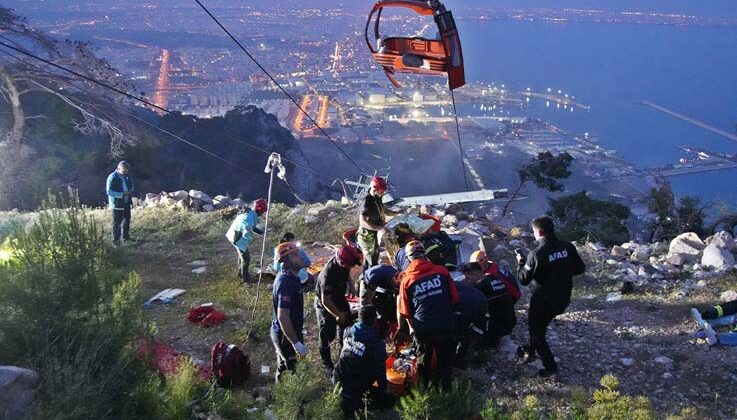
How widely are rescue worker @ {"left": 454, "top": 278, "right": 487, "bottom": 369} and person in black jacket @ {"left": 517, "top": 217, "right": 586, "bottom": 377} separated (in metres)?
0.57

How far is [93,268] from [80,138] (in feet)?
86.5

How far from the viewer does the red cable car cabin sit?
755 cm

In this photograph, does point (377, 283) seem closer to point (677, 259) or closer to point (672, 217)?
point (677, 259)

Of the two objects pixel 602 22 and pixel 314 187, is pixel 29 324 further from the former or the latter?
pixel 602 22

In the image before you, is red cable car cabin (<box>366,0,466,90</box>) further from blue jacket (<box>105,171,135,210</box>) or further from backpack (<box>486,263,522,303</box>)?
blue jacket (<box>105,171,135,210</box>)

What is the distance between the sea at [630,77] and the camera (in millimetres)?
75812

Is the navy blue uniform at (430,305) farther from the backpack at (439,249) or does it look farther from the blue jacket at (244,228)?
the blue jacket at (244,228)

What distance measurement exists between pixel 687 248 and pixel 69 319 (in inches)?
428

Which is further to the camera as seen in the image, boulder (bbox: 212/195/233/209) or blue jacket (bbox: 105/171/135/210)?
boulder (bbox: 212/195/233/209)

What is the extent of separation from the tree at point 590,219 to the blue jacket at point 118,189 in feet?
40.1

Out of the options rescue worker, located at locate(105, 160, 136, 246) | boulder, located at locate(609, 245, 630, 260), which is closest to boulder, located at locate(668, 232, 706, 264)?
boulder, located at locate(609, 245, 630, 260)

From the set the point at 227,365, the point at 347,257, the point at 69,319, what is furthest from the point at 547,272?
the point at 69,319

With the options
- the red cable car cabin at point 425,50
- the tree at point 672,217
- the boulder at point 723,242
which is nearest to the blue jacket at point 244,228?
the red cable car cabin at point 425,50

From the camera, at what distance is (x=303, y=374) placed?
543 cm
